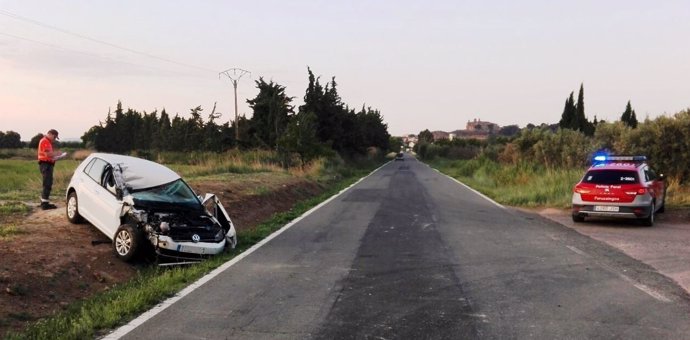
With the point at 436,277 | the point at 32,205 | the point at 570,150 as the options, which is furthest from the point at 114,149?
the point at 436,277

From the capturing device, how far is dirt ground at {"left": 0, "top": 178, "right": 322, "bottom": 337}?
668cm

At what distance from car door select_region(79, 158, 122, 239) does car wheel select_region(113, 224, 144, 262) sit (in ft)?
1.22

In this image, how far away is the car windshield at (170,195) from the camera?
378 inches

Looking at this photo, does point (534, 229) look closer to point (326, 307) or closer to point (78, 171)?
point (326, 307)

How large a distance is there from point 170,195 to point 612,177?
1066 centimetres

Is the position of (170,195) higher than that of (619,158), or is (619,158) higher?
(619,158)

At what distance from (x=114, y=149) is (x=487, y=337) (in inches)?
3388

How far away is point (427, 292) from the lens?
7.05 meters

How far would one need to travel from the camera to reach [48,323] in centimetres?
595

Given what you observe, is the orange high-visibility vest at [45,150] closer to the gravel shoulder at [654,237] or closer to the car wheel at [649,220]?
the gravel shoulder at [654,237]

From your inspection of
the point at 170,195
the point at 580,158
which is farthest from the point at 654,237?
the point at 580,158

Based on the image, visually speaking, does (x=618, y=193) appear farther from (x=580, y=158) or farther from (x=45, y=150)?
(x=580, y=158)

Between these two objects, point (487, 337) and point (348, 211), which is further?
point (348, 211)

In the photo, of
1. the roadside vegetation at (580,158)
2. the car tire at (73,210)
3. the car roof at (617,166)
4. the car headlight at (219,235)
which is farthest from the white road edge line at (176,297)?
the roadside vegetation at (580,158)
